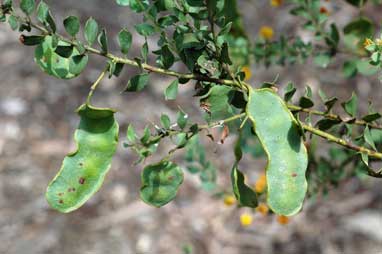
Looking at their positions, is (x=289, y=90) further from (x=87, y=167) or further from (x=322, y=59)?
(x=322, y=59)

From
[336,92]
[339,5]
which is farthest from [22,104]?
[339,5]

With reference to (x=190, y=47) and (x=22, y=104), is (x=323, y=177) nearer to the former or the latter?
(x=190, y=47)

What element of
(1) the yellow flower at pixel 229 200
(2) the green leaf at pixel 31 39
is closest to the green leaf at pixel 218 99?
(2) the green leaf at pixel 31 39

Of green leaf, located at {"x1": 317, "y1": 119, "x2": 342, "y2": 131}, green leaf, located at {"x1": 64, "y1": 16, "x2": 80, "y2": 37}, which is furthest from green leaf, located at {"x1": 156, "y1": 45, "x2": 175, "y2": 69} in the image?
green leaf, located at {"x1": 317, "y1": 119, "x2": 342, "y2": 131}

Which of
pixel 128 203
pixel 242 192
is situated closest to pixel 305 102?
pixel 242 192

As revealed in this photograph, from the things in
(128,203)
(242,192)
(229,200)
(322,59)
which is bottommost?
(128,203)

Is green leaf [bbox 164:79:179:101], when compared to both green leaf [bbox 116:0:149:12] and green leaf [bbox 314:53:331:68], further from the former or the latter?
green leaf [bbox 314:53:331:68]
